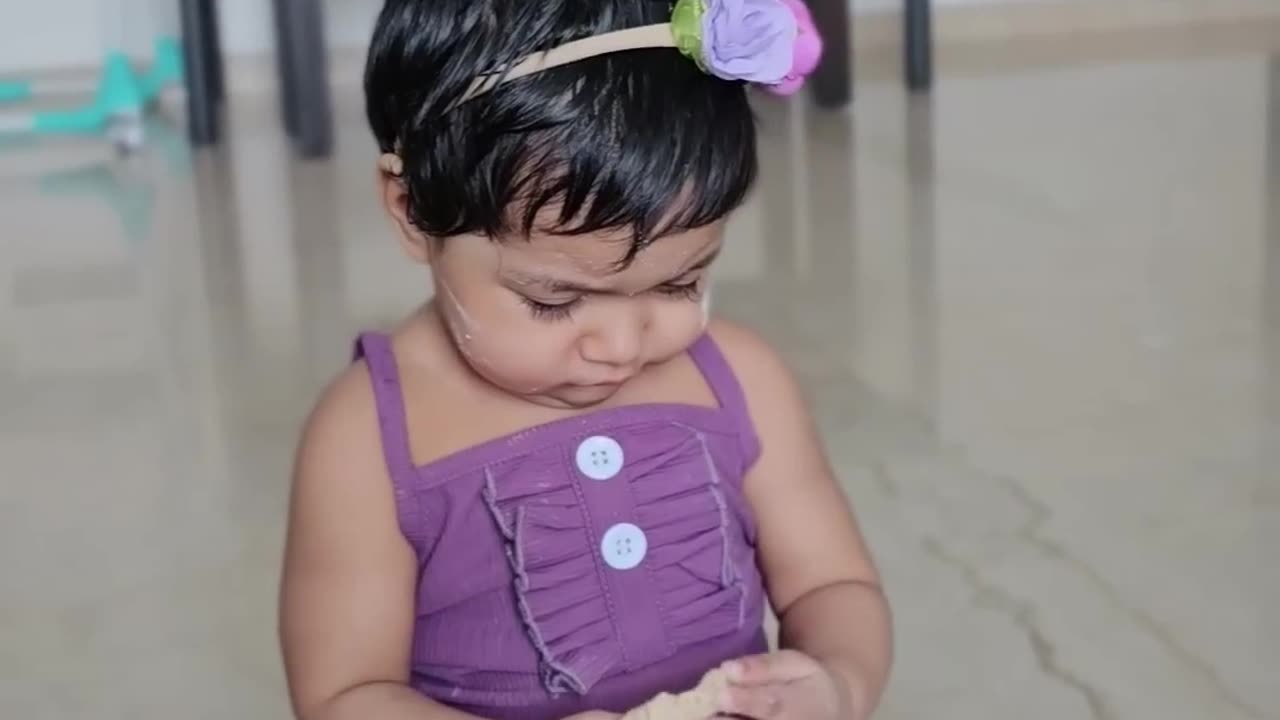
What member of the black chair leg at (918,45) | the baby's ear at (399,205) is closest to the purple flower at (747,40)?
the baby's ear at (399,205)

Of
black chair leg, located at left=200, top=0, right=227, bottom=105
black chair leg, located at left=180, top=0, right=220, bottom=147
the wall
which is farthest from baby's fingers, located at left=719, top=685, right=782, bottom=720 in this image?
the wall

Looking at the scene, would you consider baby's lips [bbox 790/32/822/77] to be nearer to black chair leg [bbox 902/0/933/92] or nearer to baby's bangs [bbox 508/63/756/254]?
baby's bangs [bbox 508/63/756/254]

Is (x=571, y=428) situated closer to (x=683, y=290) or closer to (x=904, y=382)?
(x=683, y=290)

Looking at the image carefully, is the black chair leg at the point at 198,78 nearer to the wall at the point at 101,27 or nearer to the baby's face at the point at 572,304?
the wall at the point at 101,27

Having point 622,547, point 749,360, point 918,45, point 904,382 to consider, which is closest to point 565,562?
point 622,547

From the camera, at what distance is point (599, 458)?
28.5 inches

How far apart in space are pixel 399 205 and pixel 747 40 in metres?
0.15

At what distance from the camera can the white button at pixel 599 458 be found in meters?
0.72

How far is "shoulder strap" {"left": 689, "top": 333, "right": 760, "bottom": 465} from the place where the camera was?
765 millimetres

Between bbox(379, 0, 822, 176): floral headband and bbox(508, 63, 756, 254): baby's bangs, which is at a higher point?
bbox(379, 0, 822, 176): floral headband

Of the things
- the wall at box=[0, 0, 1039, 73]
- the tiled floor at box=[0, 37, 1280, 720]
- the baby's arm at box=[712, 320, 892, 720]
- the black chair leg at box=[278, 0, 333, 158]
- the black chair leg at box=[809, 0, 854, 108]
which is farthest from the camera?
the wall at box=[0, 0, 1039, 73]

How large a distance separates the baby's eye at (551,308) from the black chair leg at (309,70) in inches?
68.4

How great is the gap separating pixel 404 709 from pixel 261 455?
2.29 feet

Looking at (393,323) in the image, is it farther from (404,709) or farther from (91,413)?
(404,709)
